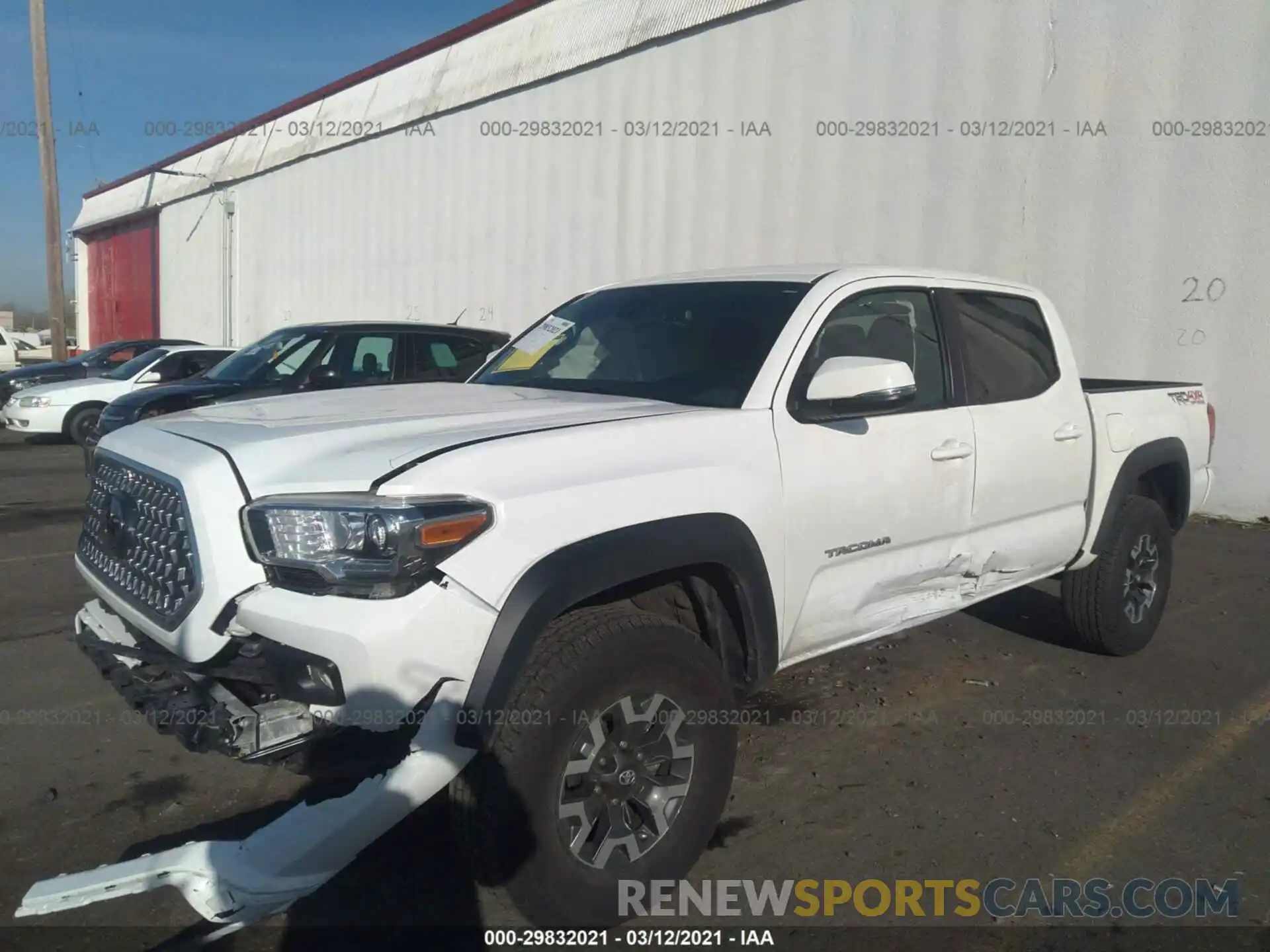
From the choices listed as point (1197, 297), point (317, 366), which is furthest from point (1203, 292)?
point (317, 366)

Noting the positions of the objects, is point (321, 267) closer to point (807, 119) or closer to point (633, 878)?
point (807, 119)

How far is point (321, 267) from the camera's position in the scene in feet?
69.4

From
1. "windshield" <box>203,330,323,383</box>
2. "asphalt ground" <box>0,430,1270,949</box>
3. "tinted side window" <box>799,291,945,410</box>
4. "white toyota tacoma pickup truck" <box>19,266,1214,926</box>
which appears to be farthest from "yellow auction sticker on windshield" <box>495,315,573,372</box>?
"windshield" <box>203,330,323,383</box>

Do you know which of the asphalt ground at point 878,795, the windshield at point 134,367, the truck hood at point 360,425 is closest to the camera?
the truck hood at point 360,425

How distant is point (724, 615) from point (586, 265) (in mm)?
11916

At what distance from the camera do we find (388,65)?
62.3 ft

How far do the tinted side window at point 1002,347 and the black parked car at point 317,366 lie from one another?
533cm

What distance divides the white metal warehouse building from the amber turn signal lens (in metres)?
8.45

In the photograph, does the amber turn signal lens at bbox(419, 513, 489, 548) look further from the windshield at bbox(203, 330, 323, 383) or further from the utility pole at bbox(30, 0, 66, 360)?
the utility pole at bbox(30, 0, 66, 360)

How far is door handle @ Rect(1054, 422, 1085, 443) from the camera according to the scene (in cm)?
445

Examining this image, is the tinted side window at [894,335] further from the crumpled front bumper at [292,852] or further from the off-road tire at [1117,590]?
the crumpled front bumper at [292,852]

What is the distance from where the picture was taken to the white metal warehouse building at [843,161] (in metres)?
8.70

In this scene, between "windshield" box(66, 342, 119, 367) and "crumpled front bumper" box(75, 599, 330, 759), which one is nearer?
"crumpled front bumper" box(75, 599, 330, 759)

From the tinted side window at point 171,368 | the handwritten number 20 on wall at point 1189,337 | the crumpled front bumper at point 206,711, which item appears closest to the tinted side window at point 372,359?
the tinted side window at point 171,368
